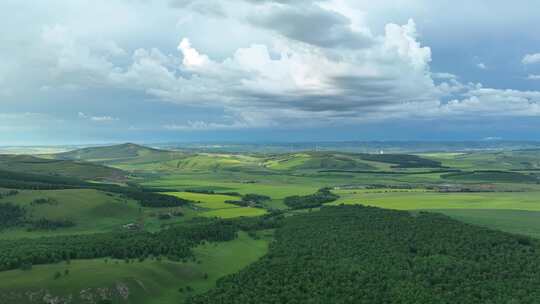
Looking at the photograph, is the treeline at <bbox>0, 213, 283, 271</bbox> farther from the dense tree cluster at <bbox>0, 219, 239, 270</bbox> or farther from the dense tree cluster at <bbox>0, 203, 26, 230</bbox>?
the dense tree cluster at <bbox>0, 203, 26, 230</bbox>

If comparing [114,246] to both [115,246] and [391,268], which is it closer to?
[115,246]

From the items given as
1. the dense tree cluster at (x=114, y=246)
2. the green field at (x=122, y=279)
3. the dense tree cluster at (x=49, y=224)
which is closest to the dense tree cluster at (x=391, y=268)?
the green field at (x=122, y=279)

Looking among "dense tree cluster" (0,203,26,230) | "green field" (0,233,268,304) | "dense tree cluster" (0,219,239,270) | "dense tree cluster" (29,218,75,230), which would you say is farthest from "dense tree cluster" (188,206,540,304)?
"dense tree cluster" (0,203,26,230)

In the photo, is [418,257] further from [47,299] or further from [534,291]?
[47,299]

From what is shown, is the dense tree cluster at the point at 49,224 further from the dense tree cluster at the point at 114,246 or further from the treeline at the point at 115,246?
the dense tree cluster at the point at 114,246

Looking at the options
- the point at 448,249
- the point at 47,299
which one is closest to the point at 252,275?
the point at 47,299

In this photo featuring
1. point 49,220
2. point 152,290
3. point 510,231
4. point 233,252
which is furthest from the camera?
point 49,220

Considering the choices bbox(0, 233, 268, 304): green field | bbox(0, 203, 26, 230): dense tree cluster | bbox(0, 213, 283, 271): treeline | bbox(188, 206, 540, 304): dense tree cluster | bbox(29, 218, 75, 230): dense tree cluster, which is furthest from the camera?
bbox(0, 203, 26, 230): dense tree cluster
